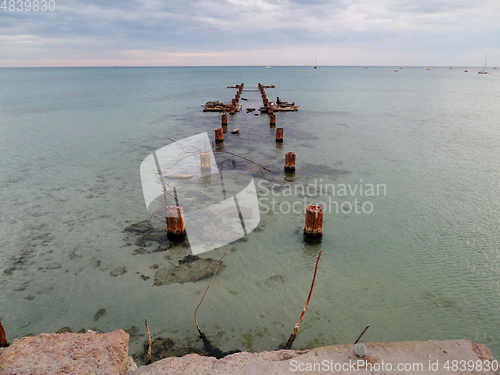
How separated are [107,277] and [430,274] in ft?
24.1

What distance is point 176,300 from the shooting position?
594 centimetres

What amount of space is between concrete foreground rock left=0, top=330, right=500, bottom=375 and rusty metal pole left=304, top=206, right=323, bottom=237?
3.70m

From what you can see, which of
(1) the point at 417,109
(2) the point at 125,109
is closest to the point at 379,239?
(1) the point at 417,109

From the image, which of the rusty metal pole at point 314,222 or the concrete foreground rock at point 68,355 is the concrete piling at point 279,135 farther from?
the concrete foreground rock at point 68,355

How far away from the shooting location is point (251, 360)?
4152mm

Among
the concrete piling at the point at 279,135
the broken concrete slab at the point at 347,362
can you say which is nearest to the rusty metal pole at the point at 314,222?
the broken concrete slab at the point at 347,362

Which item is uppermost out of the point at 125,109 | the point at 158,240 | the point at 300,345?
the point at 125,109

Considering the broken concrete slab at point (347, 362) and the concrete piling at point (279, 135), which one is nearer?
the broken concrete slab at point (347, 362)

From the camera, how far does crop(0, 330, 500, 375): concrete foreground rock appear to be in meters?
3.82

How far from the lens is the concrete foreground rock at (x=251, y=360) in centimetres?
382

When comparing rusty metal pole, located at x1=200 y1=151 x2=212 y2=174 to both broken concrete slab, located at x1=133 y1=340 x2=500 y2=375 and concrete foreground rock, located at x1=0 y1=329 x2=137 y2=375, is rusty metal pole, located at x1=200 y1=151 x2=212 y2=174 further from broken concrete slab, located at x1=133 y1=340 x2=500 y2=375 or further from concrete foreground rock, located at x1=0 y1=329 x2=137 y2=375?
broken concrete slab, located at x1=133 y1=340 x2=500 y2=375

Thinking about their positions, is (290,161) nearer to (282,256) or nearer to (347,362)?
(282,256)

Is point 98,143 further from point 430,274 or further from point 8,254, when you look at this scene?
point 430,274

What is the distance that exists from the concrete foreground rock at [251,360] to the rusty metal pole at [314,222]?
3699 millimetres
